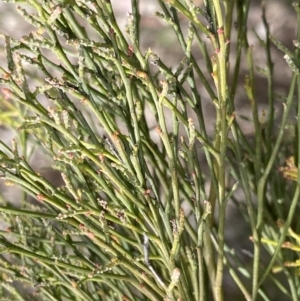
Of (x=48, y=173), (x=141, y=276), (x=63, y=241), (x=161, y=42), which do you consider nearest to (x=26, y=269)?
(x=63, y=241)

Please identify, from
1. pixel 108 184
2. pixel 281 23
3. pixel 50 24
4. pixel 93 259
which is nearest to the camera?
pixel 50 24

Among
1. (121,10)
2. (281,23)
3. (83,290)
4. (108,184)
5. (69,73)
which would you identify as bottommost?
(83,290)

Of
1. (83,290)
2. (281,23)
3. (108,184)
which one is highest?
(281,23)

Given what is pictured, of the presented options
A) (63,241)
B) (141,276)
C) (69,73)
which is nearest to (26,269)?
(63,241)

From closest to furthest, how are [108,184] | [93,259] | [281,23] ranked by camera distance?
[108,184] → [93,259] → [281,23]

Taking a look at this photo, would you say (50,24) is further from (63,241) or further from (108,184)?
(63,241)

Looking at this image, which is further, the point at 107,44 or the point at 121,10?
the point at 121,10

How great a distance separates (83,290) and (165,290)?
0.43 feet

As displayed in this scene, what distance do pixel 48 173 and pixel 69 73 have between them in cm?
57

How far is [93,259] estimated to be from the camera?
2.25ft

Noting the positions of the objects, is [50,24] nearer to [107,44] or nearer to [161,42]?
[107,44]

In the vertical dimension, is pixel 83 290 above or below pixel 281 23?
below

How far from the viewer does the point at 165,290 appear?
521 mm

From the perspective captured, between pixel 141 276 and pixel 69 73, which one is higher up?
pixel 69 73
